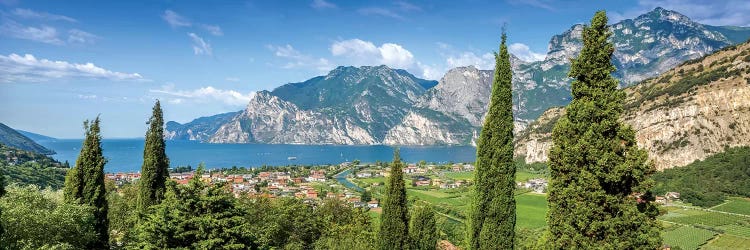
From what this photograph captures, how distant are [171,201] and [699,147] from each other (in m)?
107

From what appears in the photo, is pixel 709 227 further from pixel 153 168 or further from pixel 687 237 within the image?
pixel 153 168

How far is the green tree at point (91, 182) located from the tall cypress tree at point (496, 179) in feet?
48.9

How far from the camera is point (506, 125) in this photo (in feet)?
40.7

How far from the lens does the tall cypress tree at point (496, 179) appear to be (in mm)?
12125

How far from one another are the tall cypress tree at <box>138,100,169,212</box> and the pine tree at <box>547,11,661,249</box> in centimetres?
1895

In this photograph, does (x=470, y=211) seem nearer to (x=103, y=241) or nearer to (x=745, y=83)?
(x=103, y=241)

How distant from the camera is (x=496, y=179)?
40.4 feet

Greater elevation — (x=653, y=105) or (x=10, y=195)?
(x=653, y=105)

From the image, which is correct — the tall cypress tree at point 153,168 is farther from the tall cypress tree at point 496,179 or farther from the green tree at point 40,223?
the tall cypress tree at point 496,179

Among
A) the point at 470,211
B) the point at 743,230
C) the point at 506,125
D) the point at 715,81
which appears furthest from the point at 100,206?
the point at 715,81

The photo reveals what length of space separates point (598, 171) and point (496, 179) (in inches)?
180

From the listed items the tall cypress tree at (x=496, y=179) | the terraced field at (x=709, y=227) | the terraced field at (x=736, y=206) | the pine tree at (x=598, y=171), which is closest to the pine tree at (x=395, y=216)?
the tall cypress tree at (x=496, y=179)

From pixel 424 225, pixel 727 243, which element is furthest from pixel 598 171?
pixel 727 243

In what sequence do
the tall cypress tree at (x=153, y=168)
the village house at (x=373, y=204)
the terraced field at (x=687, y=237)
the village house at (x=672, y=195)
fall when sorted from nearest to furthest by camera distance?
the tall cypress tree at (x=153, y=168), the terraced field at (x=687, y=237), the village house at (x=672, y=195), the village house at (x=373, y=204)
